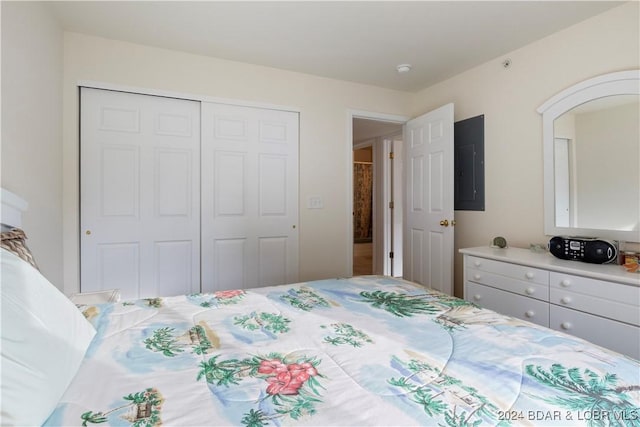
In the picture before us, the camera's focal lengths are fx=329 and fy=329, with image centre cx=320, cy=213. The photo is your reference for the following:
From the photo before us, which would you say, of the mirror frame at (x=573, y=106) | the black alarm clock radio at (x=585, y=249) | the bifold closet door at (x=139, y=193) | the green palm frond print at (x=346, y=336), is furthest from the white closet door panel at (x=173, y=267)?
the mirror frame at (x=573, y=106)

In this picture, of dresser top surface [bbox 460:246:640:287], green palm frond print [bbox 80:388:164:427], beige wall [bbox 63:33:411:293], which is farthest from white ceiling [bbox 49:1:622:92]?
green palm frond print [bbox 80:388:164:427]

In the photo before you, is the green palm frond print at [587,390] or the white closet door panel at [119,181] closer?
the green palm frond print at [587,390]

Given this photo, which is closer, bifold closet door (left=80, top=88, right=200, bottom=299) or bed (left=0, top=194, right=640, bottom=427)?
bed (left=0, top=194, right=640, bottom=427)

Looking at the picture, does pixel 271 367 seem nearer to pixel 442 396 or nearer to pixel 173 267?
pixel 442 396

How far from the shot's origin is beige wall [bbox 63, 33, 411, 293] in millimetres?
2480

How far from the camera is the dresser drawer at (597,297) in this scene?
1.66m

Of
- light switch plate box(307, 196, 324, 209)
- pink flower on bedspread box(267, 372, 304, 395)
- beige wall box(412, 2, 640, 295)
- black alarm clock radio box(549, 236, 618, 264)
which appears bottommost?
pink flower on bedspread box(267, 372, 304, 395)

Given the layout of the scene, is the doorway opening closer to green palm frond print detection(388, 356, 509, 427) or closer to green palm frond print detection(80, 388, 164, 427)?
green palm frond print detection(388, 356, 509, 427)

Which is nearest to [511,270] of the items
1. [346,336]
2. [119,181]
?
[346,336]

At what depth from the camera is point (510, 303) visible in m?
2.24

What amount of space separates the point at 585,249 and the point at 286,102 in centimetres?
263

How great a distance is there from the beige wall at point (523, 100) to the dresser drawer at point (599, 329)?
78cm

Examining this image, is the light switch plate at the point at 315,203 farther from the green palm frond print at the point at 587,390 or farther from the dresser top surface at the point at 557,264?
the green palm frond print at the point at 587,390

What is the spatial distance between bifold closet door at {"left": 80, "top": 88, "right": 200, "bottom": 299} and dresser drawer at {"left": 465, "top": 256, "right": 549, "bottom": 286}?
2298 millimetres
